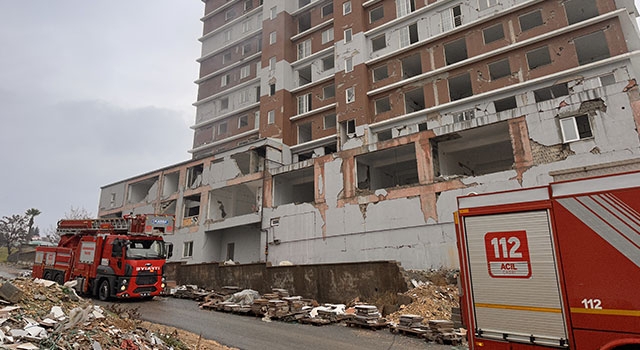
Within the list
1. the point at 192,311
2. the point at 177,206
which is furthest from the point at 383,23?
the point at 192,311

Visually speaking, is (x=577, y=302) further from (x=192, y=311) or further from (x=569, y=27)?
(x=569, y=27)

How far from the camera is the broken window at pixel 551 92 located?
2281 cm

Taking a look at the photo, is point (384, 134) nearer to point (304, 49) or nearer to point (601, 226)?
point (304, 49)

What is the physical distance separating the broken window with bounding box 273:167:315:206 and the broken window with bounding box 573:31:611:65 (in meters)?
19.7

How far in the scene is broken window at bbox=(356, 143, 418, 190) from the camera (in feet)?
80.0

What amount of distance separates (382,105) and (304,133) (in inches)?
352

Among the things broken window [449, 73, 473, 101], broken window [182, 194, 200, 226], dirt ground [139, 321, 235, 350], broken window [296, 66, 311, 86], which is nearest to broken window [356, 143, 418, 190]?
broken window [449, 73, 473, 101]

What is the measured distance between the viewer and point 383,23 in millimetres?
30984

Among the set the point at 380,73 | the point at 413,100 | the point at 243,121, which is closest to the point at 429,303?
the point at 413,100

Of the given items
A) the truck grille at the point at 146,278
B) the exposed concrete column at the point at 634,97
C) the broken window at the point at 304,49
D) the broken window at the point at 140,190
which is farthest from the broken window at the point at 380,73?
the broken window at the point at 140,190

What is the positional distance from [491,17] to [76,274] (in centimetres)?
2990

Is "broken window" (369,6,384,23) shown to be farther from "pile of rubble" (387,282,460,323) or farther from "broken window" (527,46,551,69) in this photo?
"pile of rubble" (387,282,460,323)

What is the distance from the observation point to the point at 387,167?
88.8 ft

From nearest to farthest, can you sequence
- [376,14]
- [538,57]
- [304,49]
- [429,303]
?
[429,303]
[538,57]
[376,14]
[304,49]
